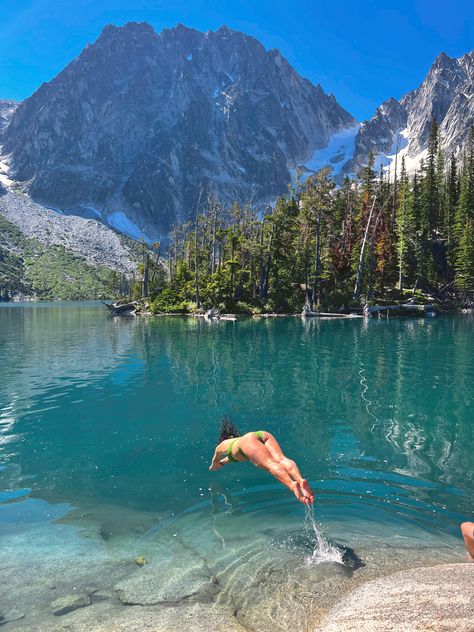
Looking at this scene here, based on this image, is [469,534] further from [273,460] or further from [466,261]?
[466,261]

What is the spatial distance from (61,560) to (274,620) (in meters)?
3.86

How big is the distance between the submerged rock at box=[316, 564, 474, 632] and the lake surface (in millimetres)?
513

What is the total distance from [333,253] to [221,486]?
67153mm

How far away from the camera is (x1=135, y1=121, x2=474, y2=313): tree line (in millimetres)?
67431

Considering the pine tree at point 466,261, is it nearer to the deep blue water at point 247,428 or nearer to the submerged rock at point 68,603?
the deep blue water at point 247,428

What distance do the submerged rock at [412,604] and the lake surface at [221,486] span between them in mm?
513

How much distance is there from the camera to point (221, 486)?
979 centimetres

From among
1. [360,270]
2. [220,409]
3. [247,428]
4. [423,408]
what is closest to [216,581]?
[247,428]

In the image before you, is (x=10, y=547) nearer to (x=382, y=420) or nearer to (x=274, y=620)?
(x=274, y=620)

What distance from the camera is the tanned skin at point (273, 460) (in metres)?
5.43

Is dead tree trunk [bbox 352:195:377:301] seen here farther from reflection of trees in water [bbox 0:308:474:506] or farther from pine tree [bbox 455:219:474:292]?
reflection of trees in water [bbox 0:308:474:506]

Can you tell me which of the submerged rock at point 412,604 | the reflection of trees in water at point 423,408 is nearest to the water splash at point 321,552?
the submerged rock at point 412,604

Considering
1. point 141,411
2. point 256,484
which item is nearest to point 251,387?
point 141,411

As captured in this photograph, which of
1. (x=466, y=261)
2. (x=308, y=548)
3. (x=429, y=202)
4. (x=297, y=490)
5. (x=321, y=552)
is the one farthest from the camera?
(x=429, y=202)
